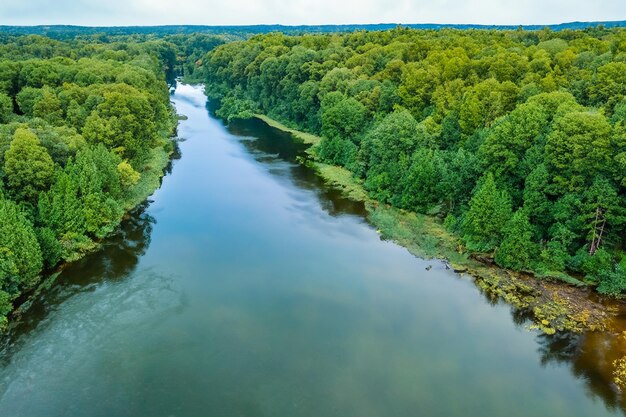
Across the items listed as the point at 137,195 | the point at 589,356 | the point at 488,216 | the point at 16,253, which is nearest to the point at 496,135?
the point at 488,216

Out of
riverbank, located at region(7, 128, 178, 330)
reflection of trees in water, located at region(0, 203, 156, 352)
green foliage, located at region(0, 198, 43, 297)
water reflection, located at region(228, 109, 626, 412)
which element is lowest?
reflection of trees in water, located at region(0, 203, 156, 352)

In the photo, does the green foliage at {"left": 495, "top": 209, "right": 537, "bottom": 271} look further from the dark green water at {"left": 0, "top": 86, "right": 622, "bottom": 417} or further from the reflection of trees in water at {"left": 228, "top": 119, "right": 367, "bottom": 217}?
the reflection of trees in water at {"left": 228, "top": 119, "right": 367, "bottom": 217}

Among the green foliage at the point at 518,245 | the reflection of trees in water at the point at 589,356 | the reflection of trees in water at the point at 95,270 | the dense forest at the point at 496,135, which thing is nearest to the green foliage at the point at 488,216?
the dense forest at the point at 496,135

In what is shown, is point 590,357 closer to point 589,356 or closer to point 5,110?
point 589,356

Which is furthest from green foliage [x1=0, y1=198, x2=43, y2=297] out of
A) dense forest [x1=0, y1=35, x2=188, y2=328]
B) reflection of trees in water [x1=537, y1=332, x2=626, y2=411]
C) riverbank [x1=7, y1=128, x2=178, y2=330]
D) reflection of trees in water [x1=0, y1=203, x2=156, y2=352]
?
reflection of trees in water [x1=537, y1=332, x2=626, y2=411]

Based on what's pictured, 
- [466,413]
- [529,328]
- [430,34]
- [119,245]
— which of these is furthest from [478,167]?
[430,34]
